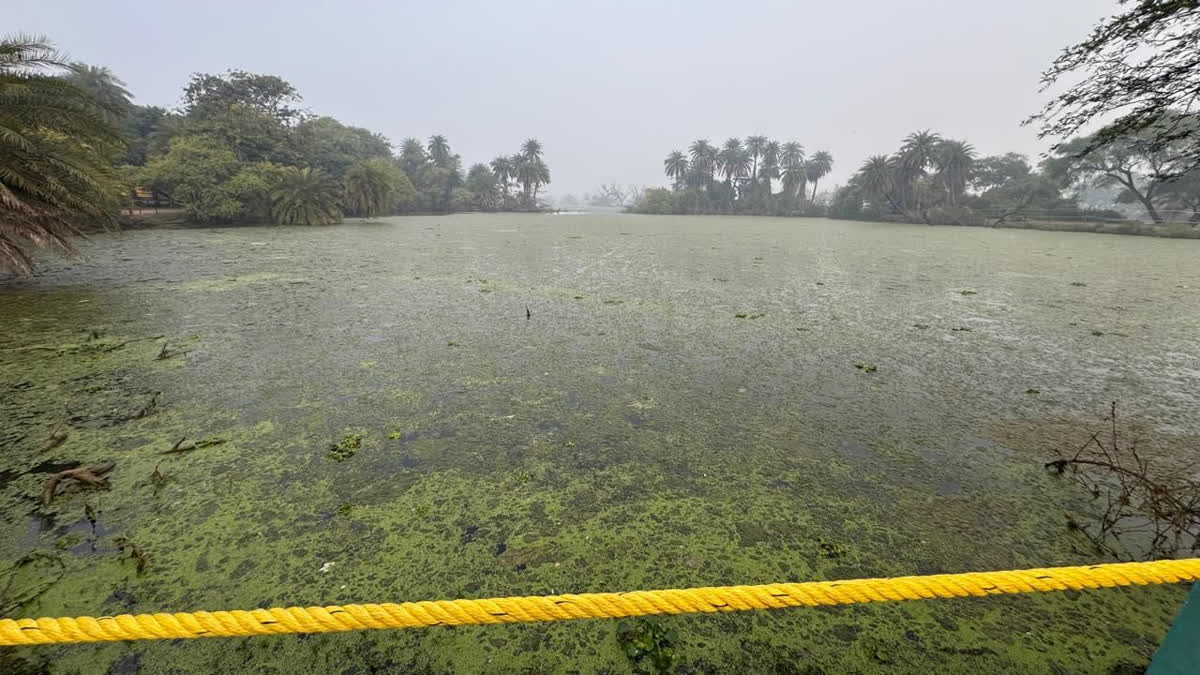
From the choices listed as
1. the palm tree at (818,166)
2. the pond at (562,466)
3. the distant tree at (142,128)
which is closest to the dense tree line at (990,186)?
the palm tree at (818,166)

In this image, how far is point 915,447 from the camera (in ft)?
5.92

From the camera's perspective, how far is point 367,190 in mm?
17016

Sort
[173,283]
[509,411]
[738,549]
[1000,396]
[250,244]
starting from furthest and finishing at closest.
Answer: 1. [250,244]
2. [173,283]
3. [1000,396]
4. [509,411]
5. [738,549]

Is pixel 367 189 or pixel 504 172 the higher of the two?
pixel 504 172

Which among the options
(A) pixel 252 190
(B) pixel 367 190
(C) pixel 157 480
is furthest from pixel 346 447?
(B) pixel 367 190

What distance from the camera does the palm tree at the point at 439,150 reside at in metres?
39.7

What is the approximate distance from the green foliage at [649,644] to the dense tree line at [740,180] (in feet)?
132

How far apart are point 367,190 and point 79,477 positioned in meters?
18.2

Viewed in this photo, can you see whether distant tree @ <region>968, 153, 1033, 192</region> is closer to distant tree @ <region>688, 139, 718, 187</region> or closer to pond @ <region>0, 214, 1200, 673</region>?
distant tree @ <region>688, 139, 718, 187</region>

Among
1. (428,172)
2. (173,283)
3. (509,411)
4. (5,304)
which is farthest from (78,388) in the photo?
(428,172)

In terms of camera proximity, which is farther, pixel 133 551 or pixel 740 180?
pixel 740 180

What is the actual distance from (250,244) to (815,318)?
31.9ft

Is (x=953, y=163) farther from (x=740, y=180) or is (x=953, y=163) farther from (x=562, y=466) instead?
(x=562, y=466)

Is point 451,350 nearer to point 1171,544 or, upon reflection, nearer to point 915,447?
point 915,447
